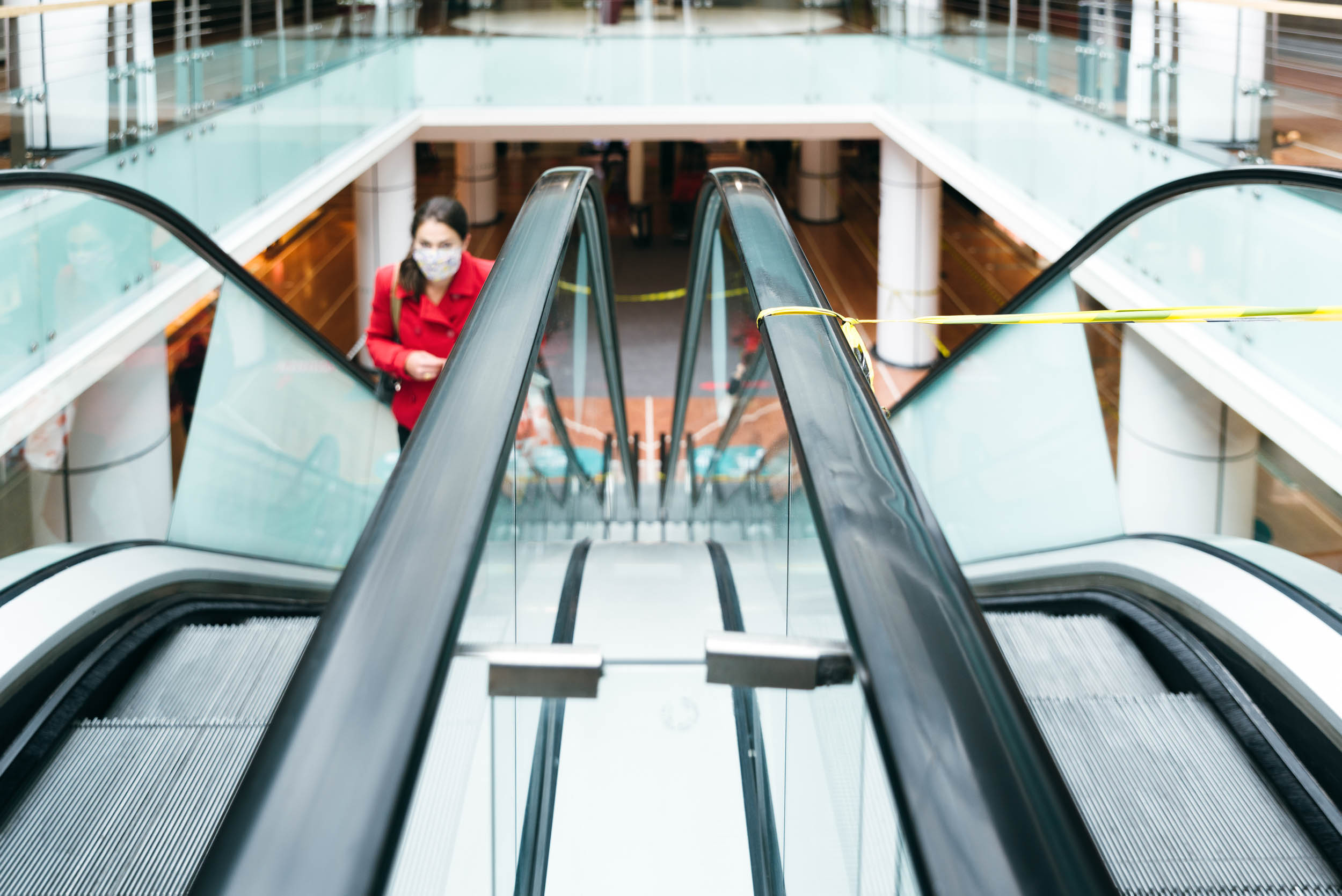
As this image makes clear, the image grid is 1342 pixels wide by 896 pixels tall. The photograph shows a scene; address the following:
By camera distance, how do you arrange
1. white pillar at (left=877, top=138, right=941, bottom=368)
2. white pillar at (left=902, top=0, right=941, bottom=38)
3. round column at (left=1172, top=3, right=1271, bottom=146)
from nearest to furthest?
round column at (left=1172, top=3, right=1271, bottom=146), white pillar at (left=902, top=0, right=941, bottom=38), white pillar at (left=877, top=138, right=941, bottom=368)

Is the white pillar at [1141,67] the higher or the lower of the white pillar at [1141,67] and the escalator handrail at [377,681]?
the higher

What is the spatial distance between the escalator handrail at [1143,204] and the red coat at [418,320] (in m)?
1.75

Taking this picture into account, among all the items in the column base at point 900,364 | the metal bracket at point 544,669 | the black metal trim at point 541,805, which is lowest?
the column base at point 900,364

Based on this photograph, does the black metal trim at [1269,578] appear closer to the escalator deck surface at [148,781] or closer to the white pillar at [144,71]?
the escalator deck surface at [148,781]

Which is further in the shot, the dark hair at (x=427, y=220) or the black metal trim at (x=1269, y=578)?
the dark hair at (x=427, y=220)

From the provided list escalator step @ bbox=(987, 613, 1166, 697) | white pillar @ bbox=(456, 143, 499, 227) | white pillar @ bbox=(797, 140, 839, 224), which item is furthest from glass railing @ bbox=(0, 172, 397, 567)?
white pillar @ bbox=(797, 140, 839, 224)

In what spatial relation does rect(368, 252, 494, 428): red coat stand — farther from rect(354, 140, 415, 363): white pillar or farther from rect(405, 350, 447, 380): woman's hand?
rect(354, 140, 415, 363): white pillar

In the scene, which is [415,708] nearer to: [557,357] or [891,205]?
[557,357]

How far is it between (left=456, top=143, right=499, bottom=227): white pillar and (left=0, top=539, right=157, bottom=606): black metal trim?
60.6ft

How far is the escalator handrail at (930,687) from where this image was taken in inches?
30.4

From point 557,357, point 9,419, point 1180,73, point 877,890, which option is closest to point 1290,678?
point 877,890

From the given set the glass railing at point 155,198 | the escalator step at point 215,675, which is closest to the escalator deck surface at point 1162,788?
the escalator step at point 215,675

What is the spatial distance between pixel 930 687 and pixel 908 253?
48.3ft

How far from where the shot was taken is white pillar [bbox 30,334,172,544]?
448 cm
